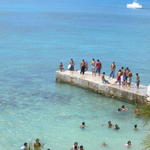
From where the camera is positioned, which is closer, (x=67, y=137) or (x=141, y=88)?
(x=67, y=137)

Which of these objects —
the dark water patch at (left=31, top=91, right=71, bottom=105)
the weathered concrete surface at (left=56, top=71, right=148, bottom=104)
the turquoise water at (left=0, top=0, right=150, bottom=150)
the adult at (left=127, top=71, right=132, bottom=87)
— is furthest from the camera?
the adult at (left=127, top=71, right=132, bottom=87)

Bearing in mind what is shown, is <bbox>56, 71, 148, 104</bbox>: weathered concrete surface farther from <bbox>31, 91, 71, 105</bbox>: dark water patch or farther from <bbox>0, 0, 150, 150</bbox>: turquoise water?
<bbox>31, 91, 71, 105</bbox>: dark water patch

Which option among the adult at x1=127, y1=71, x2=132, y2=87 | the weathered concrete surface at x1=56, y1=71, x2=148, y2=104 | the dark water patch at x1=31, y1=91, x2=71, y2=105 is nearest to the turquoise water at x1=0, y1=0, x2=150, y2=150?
the dark water patch at x1=31, y1=91, x2=71, y2=105

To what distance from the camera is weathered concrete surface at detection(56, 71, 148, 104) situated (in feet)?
94.9

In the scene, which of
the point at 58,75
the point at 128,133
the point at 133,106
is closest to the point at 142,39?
the point at 58,75

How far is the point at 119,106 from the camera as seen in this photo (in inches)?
1131

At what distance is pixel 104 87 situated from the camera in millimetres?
30750

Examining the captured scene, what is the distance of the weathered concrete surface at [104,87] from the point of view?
28.9 meters

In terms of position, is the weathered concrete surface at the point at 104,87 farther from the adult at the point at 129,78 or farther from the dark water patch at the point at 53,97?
the dark water patch at the point at 53,97

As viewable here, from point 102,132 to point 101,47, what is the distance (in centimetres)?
3699

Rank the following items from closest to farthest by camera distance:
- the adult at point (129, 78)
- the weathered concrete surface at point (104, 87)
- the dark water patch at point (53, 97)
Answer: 1. the weathered concrete surface at point (104, 87)
2. the dark water patch at point (53, 97)
3. the adult at point (129, 78)

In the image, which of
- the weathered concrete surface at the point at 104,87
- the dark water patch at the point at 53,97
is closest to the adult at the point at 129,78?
the weathered concrete surface at the point at 104,87

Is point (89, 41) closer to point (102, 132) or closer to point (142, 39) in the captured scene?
point (142, 39)

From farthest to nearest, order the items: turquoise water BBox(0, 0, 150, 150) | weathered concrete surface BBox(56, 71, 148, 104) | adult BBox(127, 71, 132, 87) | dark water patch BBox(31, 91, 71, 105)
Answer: adult BBox(127, 71, 132, 87)
dark water patch BBox(31, 91, 71, 105)
weathered concrete surface BBox(56, 71, 148, 104)
turquoise water BBox(0, 0, 150, 150)
